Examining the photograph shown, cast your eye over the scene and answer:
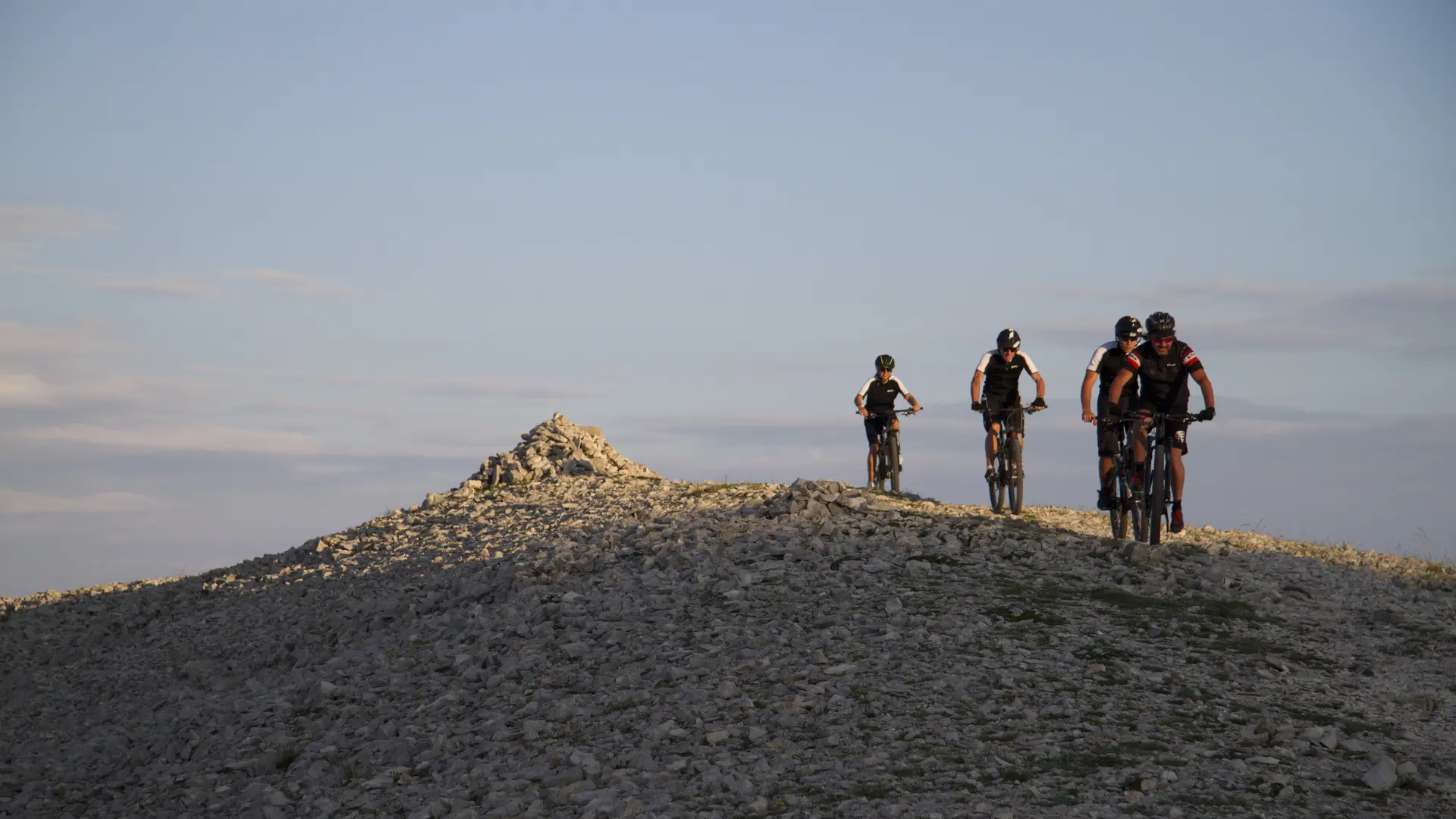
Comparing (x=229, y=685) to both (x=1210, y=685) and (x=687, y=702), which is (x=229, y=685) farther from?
(x=1210, y=685)

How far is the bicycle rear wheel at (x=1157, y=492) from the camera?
641 inches

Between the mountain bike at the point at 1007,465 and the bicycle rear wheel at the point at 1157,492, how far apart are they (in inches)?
182

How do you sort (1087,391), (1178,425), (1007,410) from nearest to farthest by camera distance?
(1178,425) < (1087,391) < (1007,410)

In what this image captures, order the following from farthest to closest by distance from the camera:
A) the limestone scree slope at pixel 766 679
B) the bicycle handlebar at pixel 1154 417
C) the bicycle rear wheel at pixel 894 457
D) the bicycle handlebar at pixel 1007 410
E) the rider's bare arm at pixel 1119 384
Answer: the bicycle rear wheel at pixel 894 457 → the bicycle handlebar at pixel 1007 410 → the rider's bare arm at pixel 1119 384 → the bicycle handlebar at pixel 1154 417 → the limestone scree slope at pixel 766 679

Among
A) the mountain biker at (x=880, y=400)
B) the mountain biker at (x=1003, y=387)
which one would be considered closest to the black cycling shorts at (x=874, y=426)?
the mountain biker at (x=880, y=400)

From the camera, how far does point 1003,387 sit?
21875 millimetres

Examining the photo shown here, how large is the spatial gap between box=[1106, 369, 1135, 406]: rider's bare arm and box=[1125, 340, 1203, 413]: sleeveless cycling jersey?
11 centimetres

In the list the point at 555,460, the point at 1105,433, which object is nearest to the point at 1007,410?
the point at 1105,433

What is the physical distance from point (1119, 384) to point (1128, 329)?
1057mm

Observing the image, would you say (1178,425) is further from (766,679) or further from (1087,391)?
(766,679)

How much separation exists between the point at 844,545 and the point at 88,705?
11.9m

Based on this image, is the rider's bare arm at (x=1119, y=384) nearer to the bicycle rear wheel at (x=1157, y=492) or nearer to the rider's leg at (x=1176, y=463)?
the bicycle rear wheel at (x=1157, y=492)

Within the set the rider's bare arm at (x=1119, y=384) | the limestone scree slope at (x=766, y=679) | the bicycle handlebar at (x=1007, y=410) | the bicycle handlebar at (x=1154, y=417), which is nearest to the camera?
the limestone scree slope at (x=766, y=679)

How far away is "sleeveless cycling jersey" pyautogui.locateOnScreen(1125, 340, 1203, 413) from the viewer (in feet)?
54.2
